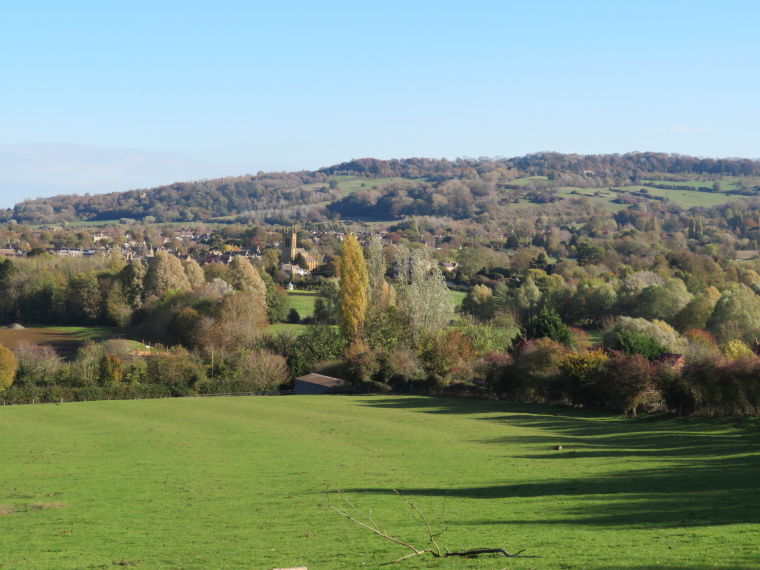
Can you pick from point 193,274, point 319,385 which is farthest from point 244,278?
point 319,385

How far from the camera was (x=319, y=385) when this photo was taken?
6153cm

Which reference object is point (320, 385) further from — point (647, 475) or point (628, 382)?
point (647, 475)

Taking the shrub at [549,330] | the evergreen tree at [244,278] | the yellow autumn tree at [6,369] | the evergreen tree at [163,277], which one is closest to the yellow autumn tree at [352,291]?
the shrub at [549,330]

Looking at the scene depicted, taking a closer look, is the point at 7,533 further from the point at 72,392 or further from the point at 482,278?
the point at 482,278

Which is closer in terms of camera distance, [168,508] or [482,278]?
[168,508]

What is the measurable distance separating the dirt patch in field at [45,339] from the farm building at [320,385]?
1107 inches

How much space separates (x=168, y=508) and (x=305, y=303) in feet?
284

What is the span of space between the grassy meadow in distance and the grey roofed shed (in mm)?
15190

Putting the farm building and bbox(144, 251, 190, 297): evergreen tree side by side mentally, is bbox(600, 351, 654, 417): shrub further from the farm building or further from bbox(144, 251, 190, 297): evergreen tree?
bbox(144, 251, 190, 297): evergreen tree

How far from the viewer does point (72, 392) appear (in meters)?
55.3

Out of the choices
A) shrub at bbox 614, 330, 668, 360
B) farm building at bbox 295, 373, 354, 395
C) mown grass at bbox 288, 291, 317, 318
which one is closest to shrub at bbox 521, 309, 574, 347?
Result: shrub at bbox 614, 330, 668, 360

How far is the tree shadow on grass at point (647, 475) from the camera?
18703 millimetres

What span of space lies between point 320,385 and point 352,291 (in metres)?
10.1

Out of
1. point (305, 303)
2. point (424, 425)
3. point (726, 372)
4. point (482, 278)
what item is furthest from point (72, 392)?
point (482, 278)
